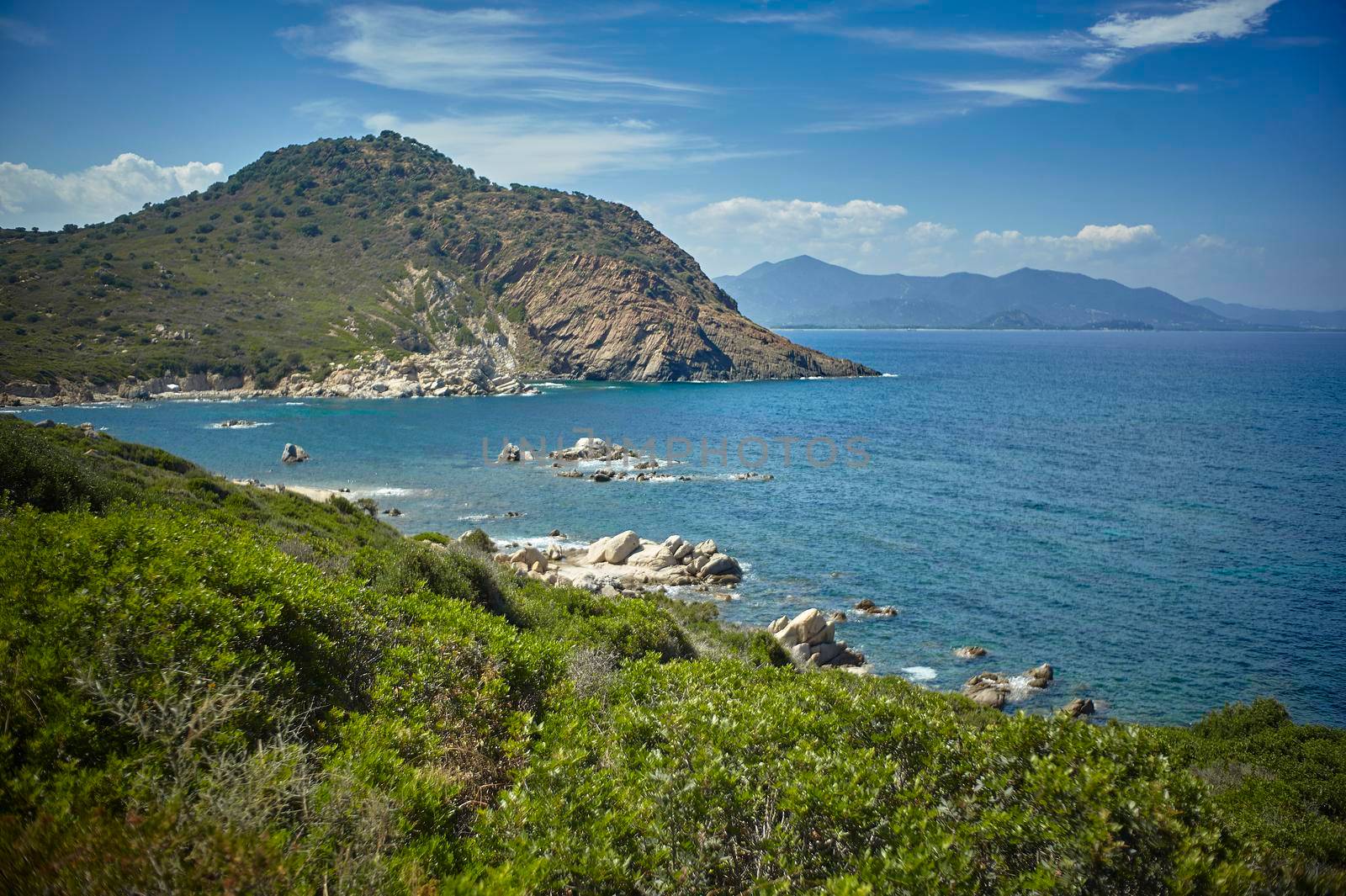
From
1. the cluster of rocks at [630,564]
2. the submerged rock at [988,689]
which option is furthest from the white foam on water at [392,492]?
the submerged rock at [988,689]

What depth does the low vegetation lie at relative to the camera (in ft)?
15.1

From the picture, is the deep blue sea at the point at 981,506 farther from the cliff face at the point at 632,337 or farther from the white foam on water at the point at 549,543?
the cliff face at the point at 632,337

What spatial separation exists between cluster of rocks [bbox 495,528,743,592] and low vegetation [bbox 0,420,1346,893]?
22.2 meters

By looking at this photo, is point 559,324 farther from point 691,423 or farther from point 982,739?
point 982,739

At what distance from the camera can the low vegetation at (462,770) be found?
15.1ft

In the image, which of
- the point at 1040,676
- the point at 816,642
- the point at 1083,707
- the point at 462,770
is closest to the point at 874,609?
the point at 816,642

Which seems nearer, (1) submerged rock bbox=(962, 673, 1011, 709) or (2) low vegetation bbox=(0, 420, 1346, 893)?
(2) low vegetation bbox=(0, 420, 1346, 893)

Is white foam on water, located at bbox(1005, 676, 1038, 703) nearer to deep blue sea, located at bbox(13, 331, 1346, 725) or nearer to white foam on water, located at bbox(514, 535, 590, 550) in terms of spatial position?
deep blue sea, located at bbox(13, 331, 1346, 725)

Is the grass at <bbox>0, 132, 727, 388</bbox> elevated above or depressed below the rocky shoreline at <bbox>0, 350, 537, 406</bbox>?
above

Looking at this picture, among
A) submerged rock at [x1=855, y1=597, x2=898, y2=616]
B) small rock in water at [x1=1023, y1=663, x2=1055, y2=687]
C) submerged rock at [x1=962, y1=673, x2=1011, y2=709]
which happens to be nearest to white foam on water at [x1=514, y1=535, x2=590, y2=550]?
submerged rock at [x1=855, y1=597, x2=898, y2=616]

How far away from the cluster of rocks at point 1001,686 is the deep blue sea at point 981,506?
562mm

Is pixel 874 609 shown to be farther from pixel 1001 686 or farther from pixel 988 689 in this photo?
pixel 988 689

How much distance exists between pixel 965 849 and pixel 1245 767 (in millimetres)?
14463

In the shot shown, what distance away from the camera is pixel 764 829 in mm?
6223
